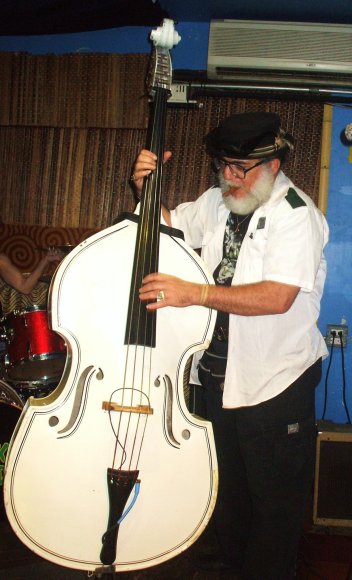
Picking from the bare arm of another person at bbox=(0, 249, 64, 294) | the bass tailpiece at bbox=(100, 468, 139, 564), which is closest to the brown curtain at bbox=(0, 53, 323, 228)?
the bare arm of another person at bbox=(0, 249, 64, 294)

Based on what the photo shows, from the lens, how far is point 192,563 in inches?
79.1

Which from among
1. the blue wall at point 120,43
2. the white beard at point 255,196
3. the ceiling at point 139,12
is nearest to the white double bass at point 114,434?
the white beard at point 255,196

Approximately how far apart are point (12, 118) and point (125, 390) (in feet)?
7.73

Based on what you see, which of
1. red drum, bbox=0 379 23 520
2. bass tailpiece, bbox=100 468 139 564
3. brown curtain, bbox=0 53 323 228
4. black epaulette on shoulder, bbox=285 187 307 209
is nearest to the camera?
bass tailpiece, bbox=100 468 139 564

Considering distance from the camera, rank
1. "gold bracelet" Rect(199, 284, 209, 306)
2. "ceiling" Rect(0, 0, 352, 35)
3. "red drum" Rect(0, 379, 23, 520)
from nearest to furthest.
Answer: "gold bracelet" Rect(199, 284, 209, 306), "red drum" Rect(0, 379, 23, 520), "ceiling" Rect(0, 0, 352, 35)

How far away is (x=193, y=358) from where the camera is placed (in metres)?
1.83

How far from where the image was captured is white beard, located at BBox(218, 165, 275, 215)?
1.58m

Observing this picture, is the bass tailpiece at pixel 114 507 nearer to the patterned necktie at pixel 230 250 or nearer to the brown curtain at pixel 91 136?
the patterned necktie at pixel 230 250

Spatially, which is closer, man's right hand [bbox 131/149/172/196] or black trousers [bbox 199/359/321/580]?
man's right hand [bbox 131/149/172/196]

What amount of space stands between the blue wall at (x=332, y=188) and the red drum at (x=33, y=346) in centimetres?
160

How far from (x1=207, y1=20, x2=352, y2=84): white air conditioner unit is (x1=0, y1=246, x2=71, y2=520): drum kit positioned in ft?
5.78

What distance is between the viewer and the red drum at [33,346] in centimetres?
233

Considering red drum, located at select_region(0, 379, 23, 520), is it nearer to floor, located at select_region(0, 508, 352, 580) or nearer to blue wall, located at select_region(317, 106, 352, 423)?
floor, located at select_region(0, 508, 352, 580)

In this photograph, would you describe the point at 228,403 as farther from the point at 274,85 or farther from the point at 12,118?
the point at 12,118
